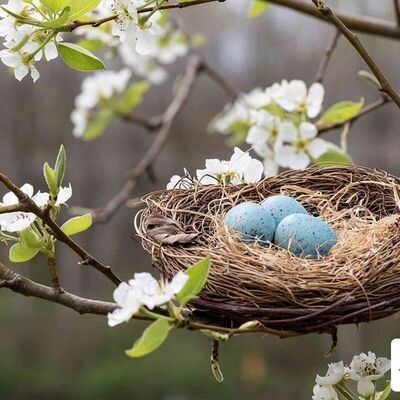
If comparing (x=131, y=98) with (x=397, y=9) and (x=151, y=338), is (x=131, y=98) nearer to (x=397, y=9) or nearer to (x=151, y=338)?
(x=397, y=9)

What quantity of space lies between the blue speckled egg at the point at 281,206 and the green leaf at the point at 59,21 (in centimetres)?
39

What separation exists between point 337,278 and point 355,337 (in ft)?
10.0

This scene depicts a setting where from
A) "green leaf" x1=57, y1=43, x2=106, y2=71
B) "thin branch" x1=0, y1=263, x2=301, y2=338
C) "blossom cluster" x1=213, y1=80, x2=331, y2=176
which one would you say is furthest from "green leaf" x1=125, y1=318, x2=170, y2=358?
"blossom cluster" x1=213, y1=80, x2=331, y2=176

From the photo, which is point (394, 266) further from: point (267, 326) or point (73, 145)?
point (73, 145)

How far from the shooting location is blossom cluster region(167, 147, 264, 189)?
0.85 m

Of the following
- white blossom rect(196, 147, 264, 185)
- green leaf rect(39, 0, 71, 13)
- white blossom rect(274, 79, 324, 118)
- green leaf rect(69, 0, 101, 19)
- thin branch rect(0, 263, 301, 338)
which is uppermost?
white blossom rect(274, 79, 324, 118)

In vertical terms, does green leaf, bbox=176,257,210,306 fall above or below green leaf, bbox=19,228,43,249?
below

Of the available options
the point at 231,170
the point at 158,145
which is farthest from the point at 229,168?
the point at 158,145

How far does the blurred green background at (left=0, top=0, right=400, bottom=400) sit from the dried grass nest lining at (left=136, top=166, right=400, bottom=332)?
2629 mm

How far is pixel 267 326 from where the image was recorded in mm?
662

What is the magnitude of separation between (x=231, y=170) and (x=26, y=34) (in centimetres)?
27

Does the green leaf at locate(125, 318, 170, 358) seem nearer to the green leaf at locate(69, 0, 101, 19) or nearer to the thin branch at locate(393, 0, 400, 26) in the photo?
the green leaf at locate(69, 0, 101, 19)

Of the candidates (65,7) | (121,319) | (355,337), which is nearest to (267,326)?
(121,319)

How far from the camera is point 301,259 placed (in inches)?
32.6
